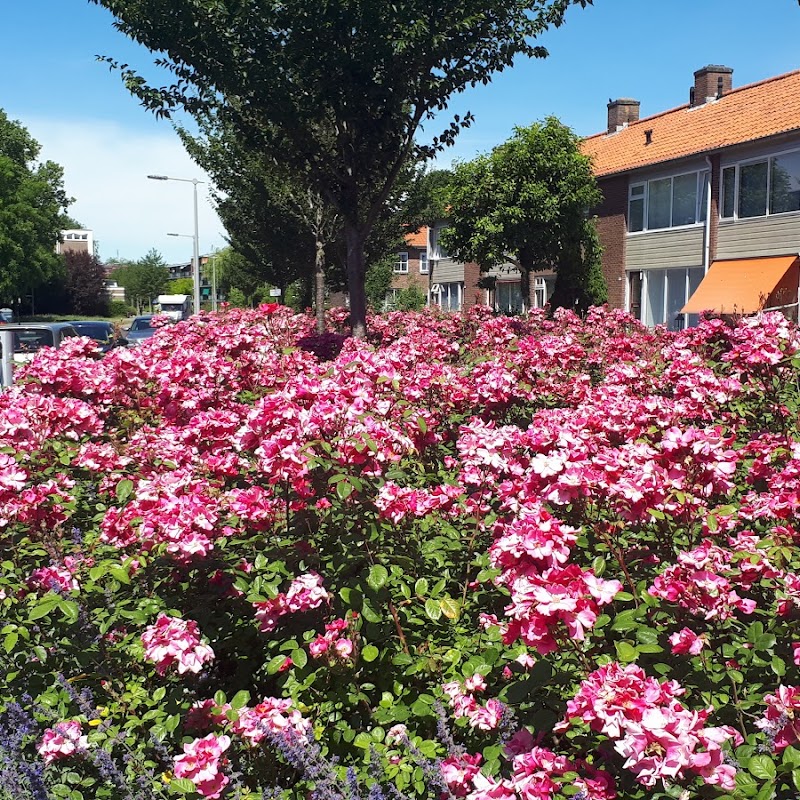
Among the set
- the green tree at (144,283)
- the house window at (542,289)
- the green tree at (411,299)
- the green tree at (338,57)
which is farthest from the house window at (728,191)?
the green tree at (144,283)

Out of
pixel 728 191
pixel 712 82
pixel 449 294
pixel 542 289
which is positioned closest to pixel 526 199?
pixel 728 191

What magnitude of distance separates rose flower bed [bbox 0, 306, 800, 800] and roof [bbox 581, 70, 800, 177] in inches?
917

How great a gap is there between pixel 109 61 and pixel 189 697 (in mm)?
13742

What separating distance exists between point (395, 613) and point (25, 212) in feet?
203

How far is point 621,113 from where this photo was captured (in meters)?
35.8

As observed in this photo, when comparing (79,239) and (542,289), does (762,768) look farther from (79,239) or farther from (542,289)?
(79,239)

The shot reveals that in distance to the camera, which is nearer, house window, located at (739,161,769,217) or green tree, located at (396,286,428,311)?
house window, located at (739,161,769,217)

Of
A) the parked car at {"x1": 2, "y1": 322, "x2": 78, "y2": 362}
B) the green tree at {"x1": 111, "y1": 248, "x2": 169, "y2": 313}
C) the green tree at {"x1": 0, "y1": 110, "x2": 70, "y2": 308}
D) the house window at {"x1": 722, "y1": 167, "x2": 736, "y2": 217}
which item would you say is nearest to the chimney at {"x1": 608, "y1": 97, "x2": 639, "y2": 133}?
the house window at {"x1": 722, "y1": 167, "x2": 736, "y2": 217}

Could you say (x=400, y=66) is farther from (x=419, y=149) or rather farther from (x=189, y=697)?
(x=189, y=697)

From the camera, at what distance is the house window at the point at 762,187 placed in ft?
78.0

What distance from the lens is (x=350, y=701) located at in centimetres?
290

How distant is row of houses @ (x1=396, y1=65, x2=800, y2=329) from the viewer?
24.0m

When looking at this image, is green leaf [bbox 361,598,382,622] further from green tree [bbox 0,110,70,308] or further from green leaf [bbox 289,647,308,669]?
green tree [bbox 0,110,70,308]

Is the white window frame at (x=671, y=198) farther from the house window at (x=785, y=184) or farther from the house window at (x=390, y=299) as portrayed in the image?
the house window at (x=390, y=299)
